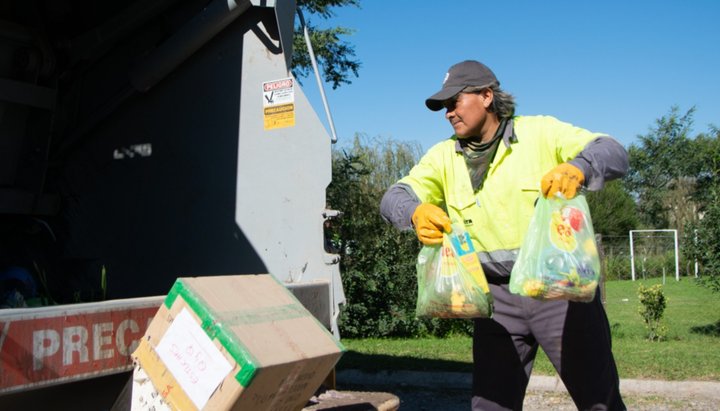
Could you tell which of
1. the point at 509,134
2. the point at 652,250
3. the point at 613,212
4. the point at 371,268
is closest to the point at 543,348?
the point at 509,134

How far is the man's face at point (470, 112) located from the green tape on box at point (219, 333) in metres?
1.26

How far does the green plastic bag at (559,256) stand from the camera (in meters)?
2.73

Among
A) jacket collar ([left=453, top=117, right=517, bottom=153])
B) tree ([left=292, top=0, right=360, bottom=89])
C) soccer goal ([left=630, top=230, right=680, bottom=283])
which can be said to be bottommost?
soccer goal ([left=630, top=230, right=680, bottom=283])

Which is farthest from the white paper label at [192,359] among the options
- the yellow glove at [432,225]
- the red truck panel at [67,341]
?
the yellow glove at [432,225]

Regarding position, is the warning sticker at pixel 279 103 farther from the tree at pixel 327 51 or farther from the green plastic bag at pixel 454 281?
the tree at pixel 327 51

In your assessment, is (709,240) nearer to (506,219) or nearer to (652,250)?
(506,219)

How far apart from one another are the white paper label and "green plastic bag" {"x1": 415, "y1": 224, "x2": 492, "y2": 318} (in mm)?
971

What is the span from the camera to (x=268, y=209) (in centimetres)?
367

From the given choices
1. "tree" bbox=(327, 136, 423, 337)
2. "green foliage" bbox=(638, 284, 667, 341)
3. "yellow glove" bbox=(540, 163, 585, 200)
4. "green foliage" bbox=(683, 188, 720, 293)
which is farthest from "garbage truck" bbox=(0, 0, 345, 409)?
"green foliage" bbox=(683, 188, 720, 293)

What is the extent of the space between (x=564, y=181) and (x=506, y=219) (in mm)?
364

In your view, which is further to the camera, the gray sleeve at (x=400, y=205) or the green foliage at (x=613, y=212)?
the green foliage at (x=613, y=212)

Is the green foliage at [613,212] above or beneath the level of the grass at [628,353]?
above

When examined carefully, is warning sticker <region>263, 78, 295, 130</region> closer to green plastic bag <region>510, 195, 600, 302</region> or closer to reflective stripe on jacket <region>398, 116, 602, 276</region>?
reflective stripe on jacket <region>398, 116, 602, 276</region>

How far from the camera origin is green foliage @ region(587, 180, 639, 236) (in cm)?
3778
